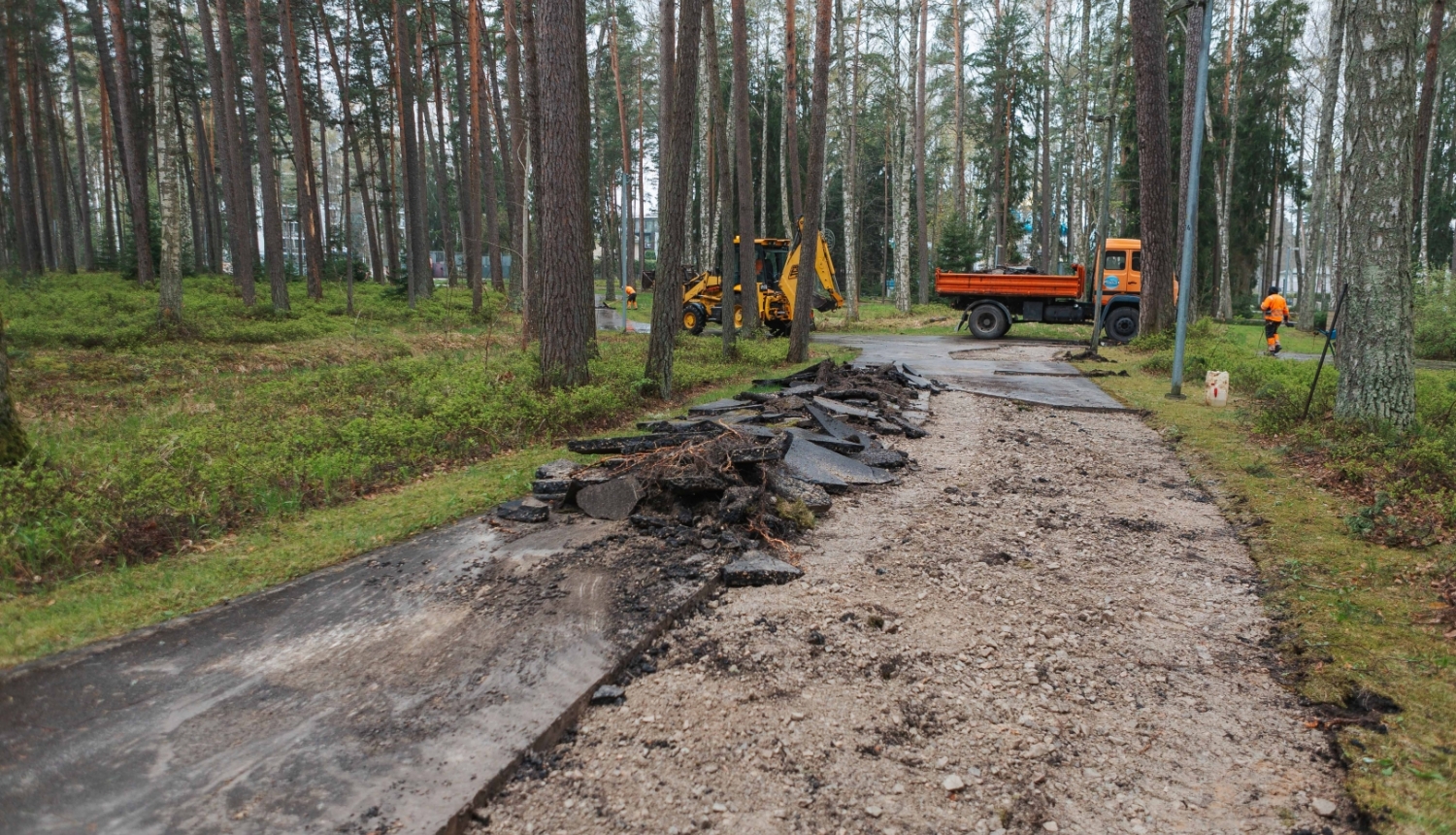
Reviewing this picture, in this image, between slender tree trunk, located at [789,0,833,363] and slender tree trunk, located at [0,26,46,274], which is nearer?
slender tree trunk, located at [789,0,833,363]

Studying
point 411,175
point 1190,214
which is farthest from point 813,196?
point 411,175

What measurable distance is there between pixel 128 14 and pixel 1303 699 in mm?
34851

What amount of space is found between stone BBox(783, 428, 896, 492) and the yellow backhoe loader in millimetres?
14697

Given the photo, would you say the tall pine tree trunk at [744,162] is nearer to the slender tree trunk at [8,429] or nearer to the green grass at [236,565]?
the green grass at [236,565]

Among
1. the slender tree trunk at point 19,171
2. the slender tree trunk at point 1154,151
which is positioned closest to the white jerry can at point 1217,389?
the slender tree trunk at point 1154,151

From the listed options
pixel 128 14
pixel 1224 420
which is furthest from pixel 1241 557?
pixel 128 14

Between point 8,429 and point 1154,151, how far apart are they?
1949cm

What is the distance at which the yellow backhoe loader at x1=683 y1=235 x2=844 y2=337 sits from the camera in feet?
73.2

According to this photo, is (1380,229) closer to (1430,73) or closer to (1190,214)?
(1190,214)

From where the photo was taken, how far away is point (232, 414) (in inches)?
348

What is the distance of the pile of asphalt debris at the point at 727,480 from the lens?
553 cm

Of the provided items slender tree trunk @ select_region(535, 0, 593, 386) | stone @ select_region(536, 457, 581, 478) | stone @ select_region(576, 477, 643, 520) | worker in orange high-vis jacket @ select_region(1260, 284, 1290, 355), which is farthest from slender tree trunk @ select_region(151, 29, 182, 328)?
worker in orange high-vis jacket @ select_region(1260, 284, 1290, 355)

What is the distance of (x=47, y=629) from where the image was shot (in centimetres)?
382

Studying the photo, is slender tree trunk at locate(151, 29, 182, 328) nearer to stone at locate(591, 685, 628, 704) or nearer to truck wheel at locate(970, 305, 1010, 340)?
stone at locate(591, 685, 628, 704)
